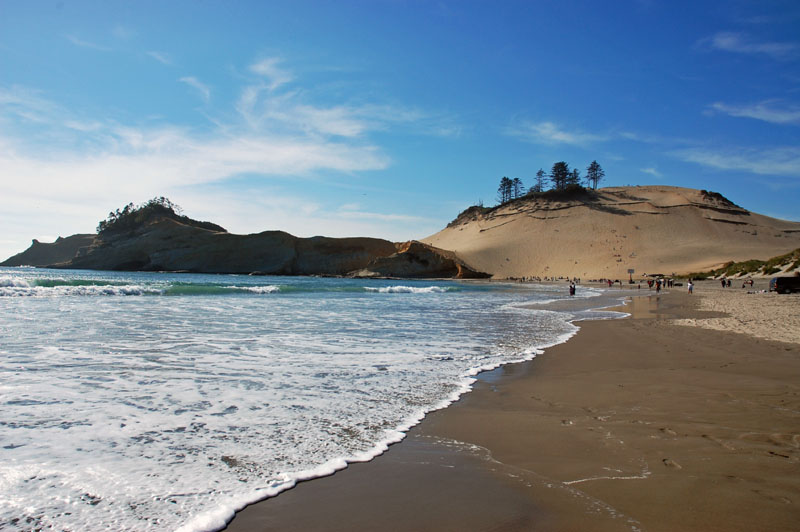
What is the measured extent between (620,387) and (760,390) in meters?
1.51

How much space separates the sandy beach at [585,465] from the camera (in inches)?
99.7

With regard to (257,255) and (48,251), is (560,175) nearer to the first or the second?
(257,255)

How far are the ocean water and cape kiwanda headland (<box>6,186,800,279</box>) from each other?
56.6 metres

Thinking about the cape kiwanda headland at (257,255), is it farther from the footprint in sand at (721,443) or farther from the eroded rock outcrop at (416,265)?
the footprint in sand at (721,443)

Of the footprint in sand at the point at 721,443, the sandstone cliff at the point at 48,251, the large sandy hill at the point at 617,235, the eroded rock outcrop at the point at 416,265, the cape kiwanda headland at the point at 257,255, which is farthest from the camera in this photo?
the sandstone cliff at the point at 48,251

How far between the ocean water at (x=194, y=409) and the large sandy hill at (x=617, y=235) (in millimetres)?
71404

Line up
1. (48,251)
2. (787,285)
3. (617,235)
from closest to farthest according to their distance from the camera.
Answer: (787,285)
(617,235)
(48,251)

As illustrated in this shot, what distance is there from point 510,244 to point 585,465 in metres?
92.2

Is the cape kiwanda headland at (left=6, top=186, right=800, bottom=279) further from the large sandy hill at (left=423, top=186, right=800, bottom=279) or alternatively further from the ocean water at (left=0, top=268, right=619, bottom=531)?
the ocean water at (left=0, top=268, right=619, bottom=531)

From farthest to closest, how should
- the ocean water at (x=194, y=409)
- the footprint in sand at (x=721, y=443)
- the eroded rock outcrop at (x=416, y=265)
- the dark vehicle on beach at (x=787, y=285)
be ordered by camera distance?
1. the eroded rock outcrop at (x=416, y=265)
2. the dark vehicle on beach at (x=787, y=285)
3. the footprint in sand at (x=721, y=443)
4. the ocean water at (x=194, y=409)

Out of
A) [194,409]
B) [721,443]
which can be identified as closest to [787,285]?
[721,443]

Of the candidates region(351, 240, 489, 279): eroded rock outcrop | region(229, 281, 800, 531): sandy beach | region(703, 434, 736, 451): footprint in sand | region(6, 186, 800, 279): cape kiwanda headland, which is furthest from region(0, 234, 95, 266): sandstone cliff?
region(703, 434, 736, 451): footprint in sand

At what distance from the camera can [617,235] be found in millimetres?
89312

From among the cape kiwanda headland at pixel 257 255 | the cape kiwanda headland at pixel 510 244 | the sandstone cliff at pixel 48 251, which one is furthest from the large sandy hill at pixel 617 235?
the sandstone cliff at pixel 48 251
